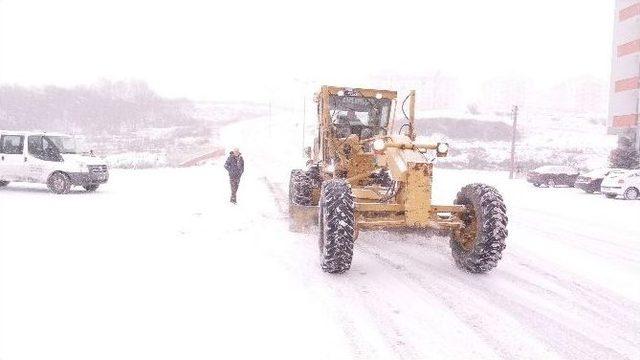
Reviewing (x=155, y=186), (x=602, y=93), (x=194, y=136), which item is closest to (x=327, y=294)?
(x=155, y=186)

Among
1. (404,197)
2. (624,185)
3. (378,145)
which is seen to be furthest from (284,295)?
(624,185)

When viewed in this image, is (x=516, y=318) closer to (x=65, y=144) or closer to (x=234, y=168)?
(x=234, y=168)

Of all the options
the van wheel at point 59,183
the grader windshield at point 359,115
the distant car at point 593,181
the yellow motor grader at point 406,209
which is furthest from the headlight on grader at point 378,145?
the distant car at point 593,181

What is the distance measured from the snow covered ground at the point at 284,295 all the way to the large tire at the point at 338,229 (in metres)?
0.26

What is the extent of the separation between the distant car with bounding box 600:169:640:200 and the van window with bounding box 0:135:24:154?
2208 cm

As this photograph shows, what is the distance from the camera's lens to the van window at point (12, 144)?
15.5 metres

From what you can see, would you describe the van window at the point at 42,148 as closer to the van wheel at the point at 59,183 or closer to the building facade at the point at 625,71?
the van wheel at the point at 59,183

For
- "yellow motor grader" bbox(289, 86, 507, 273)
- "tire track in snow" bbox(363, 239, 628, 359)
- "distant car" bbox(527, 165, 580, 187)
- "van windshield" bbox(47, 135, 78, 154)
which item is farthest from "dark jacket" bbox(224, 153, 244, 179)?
"distant car" bbox(527, 165, 580, 187)

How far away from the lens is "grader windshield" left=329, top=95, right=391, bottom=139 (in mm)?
9422

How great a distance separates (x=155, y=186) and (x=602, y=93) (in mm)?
148707

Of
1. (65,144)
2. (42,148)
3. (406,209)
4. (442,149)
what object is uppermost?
(442,149)

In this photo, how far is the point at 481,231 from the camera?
21.4 ft

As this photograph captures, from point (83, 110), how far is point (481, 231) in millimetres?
101739

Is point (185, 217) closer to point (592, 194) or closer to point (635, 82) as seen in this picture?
point (592, 194)
